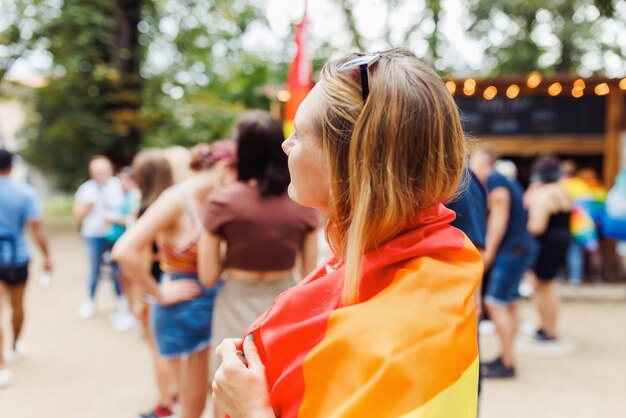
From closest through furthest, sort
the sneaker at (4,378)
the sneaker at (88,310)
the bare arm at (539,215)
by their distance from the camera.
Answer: the sneaker at (4,378) < the bare arm at (539,215) < the sneaker at (88,310)

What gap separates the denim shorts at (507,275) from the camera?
5.66 meters

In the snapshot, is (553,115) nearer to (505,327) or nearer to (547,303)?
(547,303)

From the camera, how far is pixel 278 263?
9.92 feet

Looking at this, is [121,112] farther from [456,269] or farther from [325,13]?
[456,269]

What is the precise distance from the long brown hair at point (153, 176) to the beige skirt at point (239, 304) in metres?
1.38

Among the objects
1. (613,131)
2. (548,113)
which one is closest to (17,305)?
(548,113)

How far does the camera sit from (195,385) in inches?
132

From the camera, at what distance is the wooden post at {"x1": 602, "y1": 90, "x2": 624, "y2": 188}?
31.6 ft

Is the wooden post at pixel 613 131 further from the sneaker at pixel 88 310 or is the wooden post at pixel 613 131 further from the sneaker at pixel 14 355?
the sneaker at pixel 14 355

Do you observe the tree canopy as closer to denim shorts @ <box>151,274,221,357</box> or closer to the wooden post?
the wooden post

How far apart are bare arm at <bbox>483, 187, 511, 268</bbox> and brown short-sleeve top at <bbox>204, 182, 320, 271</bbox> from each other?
2.95m

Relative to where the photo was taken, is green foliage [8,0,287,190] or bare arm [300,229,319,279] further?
green foliage [8,0,287,190]

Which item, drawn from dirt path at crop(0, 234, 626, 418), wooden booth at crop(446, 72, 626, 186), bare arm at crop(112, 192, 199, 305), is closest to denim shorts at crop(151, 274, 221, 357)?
bare arm at crop(112, 192, 199, 305)

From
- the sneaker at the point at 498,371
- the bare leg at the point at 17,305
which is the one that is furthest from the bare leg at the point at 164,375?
the sneaker at the point at 498,371
